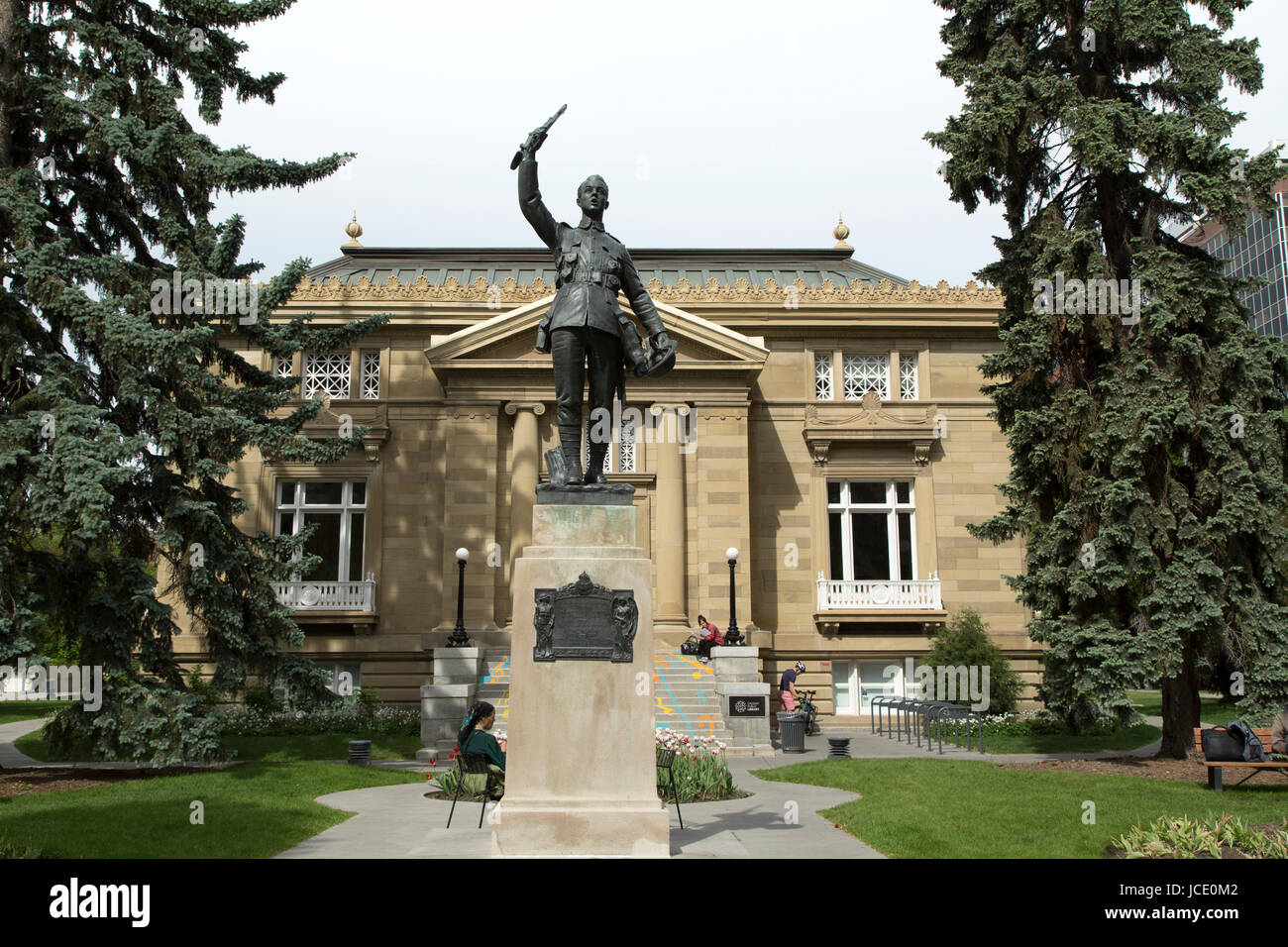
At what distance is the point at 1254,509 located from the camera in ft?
56.9

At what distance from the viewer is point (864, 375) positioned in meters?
32.9

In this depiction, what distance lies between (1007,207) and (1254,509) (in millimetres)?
7204

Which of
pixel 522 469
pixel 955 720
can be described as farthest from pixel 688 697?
pixel 522 469

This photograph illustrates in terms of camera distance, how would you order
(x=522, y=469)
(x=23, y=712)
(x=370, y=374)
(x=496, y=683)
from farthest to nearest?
(x=23, y=712), (x=370, y=374), (x=522, y=469), (x=496, y=683)

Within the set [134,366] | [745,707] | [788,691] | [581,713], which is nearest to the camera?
[581,713]

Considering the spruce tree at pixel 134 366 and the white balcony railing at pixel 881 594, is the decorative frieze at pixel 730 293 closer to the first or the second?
the white balcony railing at pixel 881 594

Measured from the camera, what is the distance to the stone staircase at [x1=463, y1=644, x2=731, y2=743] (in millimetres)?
23188

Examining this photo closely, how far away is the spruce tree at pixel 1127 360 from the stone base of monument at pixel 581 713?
36.9ft

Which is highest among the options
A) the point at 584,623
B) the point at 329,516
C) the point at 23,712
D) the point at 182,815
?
the point at 329,516

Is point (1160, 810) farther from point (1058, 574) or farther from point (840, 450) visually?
point (840, 450)

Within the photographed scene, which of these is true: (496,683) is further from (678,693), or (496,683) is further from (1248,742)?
(1248,742)

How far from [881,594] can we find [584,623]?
76.4 ft

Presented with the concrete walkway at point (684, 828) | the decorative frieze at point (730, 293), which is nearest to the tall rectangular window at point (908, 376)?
the decorative frieze at point (730, 293)

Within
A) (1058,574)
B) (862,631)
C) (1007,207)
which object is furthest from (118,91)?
(862,631)
